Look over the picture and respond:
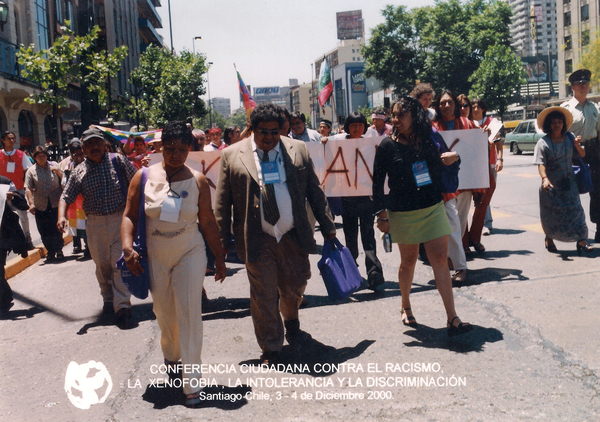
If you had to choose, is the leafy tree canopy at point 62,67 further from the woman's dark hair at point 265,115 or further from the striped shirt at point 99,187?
the woman's dark hair at point 265,115

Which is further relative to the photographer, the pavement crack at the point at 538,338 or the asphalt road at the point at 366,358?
the pavement crack at the point at 538,338

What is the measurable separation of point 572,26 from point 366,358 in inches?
3065

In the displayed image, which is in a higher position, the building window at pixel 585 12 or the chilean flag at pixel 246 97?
the building window at pixel 585 12

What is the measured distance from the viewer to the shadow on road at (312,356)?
14.1 feet

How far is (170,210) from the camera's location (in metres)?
3.95

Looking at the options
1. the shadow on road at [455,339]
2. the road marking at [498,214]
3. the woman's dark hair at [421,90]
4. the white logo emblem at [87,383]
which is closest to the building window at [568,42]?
the road marking at [498,214]

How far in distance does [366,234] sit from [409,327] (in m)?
1.67

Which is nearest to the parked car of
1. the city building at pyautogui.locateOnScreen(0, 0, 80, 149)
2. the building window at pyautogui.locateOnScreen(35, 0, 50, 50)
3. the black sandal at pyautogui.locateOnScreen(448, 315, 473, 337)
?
the city building at pyautogui.locateOnScreen(0, 0, 80, 149)

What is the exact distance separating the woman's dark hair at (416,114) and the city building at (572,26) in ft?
225

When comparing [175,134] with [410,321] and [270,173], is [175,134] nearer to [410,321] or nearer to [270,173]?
[270,173]

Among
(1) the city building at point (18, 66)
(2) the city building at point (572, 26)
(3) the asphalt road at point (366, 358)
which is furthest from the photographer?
(2) the city building at point (572, 26)

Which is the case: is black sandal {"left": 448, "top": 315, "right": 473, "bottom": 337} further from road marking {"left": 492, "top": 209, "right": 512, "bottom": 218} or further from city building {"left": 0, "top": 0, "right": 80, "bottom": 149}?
city building {"left": 0, "top": 0, "right": 80, "bottom": 149}

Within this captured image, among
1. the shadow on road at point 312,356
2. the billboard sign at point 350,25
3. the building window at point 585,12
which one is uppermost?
the billboard sign at point 350,25

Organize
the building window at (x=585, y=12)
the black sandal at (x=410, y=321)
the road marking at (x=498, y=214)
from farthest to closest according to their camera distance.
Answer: the building window at (x=585, y=12)
the road marking at (x=498, y=214)
the black sandal at (x=410, y=321)
